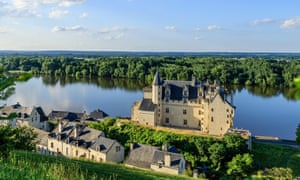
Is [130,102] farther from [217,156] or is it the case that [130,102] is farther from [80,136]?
[217,156]

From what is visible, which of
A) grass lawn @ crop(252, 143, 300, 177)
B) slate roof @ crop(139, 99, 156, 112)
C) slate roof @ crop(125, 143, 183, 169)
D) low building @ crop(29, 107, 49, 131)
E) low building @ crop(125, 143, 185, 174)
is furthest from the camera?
low building @ crop(29, 107, 49, 131)

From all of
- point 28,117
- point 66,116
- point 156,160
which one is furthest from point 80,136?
point 66,116

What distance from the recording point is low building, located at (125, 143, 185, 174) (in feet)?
55.0

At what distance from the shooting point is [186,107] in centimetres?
2575

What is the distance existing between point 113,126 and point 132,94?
23250 millimetres

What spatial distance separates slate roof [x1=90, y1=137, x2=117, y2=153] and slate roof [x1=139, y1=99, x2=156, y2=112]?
22.6 ft

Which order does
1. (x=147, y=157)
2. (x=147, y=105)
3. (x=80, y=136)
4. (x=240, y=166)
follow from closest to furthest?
(x=147, y=157)
(x=240, y=166)
(x=80, y=136)
(x=147, y=105)

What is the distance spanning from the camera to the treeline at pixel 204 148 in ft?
62.0

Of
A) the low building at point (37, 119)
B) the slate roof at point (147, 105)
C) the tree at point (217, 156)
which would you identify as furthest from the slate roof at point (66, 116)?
the tree at point (217, 156)

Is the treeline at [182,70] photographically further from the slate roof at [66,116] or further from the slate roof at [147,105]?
the slate roof at [147,105]

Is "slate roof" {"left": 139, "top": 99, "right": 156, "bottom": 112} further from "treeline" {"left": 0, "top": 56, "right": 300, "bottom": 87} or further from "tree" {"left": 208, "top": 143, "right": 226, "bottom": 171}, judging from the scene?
"treeline" {"left": 0, "top": 56, "right": 300, "bottom": 87}

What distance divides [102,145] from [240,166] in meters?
8.37

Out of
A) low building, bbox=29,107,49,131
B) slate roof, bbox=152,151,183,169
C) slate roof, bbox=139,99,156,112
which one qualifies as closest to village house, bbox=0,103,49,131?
low building, bbox=29,107,49,131

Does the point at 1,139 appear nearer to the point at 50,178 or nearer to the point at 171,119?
the point at 50,178
